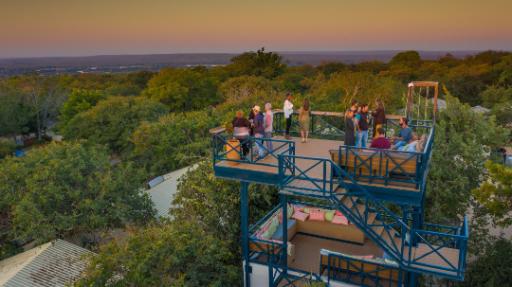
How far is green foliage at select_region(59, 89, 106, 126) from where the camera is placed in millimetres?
60031

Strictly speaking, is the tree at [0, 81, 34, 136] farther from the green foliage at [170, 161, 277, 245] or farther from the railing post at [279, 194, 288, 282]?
the railing post at [279, 194, 288, 282]

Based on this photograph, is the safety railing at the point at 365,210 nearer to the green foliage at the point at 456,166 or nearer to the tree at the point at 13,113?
the green foliage at the point at 456,166

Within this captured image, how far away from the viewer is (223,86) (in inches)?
2847

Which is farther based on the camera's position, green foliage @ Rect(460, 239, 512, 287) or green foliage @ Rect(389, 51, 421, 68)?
green foliage @ Rect(389, 51, 421, 68)

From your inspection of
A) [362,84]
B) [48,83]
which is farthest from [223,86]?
[48,83]

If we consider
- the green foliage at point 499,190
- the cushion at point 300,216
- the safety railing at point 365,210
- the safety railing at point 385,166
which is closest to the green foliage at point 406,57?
the green foliage at point 499,190

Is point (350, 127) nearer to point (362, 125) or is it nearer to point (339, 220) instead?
point (362, 125)

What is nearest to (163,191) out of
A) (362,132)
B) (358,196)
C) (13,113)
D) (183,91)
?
(362,132)

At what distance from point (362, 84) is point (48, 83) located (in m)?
69.6

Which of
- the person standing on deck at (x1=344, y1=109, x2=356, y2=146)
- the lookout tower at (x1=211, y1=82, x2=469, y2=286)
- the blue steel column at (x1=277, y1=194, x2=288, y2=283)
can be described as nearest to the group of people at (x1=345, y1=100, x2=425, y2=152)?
the person standing on deck at (x1=344, y1=109, x2=356, y2=146)

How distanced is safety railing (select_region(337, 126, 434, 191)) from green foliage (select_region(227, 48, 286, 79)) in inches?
3508

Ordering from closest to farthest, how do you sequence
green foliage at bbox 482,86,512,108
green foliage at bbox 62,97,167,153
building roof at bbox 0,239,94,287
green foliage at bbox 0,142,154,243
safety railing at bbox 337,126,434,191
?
safety railing at bbox 337,126,434,191, building roof at bbox 0,239,94,287, green foliage at bbox 0,142,154,243, green foliage at bbox 62,97,167,153, green foliage at bbox 482,86,512,108

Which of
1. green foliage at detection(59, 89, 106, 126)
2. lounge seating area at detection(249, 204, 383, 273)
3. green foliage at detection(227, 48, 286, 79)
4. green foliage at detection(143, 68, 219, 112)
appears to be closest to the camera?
lounge seating area at detection(249, 204, 383, 273)

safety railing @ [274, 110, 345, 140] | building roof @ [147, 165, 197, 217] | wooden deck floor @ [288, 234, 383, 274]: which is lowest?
building roof @ [147, 165, 197, 217]
